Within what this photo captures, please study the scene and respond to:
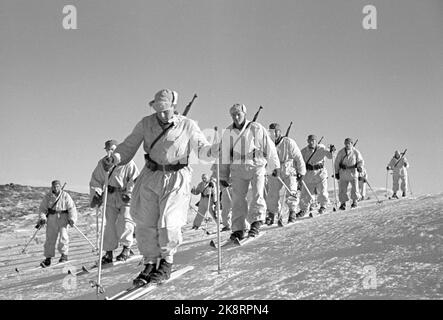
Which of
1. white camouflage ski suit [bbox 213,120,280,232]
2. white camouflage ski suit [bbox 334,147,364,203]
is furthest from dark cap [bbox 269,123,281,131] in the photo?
white camouflage ski suit [bbox 334,147,364,203]

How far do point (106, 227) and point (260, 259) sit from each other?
13.7 feet

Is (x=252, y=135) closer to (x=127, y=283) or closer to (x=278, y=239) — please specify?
(x=278, y=239)

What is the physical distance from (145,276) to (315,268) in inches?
73.5

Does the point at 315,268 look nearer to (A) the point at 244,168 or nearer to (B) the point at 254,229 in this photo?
(B) the point at 254,229

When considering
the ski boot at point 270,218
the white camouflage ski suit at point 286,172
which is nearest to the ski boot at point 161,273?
the ski boot at point 270,218

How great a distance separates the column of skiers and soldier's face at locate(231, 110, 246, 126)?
2 cm

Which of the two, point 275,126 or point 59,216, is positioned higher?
point 275,126

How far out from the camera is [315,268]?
4770 mm

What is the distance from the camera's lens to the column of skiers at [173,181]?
17.3 feet

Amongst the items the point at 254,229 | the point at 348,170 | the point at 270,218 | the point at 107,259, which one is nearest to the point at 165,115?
the point at 254,229

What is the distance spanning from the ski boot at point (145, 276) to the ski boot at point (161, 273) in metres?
0.05

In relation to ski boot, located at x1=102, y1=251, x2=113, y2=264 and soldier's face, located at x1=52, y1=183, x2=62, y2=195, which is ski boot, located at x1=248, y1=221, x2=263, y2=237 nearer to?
ski boot, located at x1=102, y1=251, x2=113, y2=264
